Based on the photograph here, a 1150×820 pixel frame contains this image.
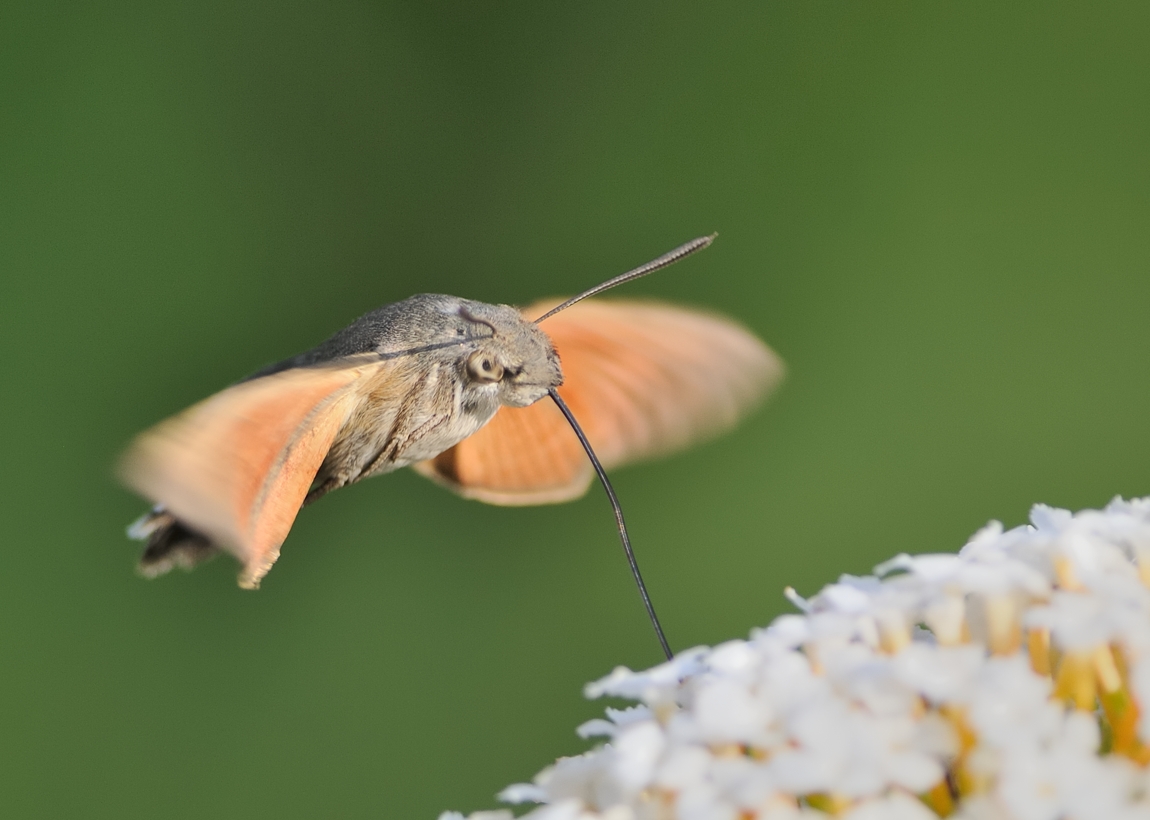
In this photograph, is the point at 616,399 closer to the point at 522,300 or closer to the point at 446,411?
the point at 446,411

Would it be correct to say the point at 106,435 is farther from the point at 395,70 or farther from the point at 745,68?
the point at 745,68

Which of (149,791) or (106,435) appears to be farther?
(106,435)

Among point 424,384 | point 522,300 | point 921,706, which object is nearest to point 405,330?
point 424,384

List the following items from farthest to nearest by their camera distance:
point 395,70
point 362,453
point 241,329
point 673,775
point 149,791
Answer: point 395,70, point 241,329, point 149,791, point 362,453, point 673,775

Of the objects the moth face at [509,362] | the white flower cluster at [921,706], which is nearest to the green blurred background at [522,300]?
the moth face at [509,362]

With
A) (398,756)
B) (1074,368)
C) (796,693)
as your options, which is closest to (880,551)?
(1074,368)

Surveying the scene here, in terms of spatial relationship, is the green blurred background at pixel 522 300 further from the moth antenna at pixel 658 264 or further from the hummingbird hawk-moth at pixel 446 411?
the moth antenna at pixel 658 264

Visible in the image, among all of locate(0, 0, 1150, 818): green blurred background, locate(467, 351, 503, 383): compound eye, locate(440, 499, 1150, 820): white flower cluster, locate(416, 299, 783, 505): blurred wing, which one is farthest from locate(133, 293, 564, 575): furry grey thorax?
locate(0, 0, 1150, 818): green blurred background
